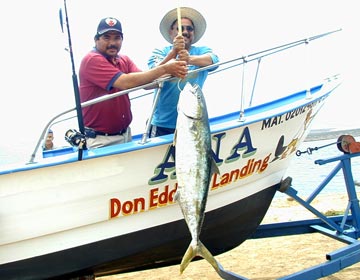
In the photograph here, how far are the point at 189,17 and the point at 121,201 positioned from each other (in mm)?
1669

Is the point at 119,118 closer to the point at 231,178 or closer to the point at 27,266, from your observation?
the point at 231,178

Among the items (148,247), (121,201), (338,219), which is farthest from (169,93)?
(338,219)

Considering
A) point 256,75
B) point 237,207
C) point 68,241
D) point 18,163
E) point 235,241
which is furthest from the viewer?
point 256,75

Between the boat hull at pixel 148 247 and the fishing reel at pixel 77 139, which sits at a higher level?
the fishing reel at pixel 77 139

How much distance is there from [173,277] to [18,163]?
265cm

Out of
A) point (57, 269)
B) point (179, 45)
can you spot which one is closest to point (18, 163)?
point (57, 269)

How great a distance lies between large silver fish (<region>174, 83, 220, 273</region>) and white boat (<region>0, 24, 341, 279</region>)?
0.45 meters

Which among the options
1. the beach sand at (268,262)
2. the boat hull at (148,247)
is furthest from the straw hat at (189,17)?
the beach sand at (268,262)

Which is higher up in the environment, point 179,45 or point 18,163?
point 179,45

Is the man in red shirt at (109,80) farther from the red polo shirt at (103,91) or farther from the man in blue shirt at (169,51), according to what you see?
the man in blue shirt at (169,51)

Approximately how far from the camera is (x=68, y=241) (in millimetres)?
3033

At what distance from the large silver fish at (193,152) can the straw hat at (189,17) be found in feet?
3.99

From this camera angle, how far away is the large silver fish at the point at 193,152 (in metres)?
2.59

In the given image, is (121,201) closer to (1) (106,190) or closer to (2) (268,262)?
(1) (106,190)
